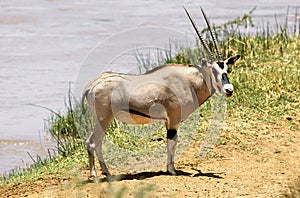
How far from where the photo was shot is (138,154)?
945cm

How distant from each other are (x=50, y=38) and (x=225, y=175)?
347 inches

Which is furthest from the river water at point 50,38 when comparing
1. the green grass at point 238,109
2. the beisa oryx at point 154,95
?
the beisa oryx at point 154,95

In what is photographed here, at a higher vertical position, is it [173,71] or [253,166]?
[173,71]

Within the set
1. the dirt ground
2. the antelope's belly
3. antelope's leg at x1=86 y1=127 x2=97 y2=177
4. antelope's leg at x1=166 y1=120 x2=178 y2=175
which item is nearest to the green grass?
the dirt ground

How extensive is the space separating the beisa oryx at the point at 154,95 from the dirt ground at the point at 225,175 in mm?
374

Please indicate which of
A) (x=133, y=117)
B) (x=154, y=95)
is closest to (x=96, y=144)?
(x=133, y=117)

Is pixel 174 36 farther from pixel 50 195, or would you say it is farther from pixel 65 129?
pixel 50 195

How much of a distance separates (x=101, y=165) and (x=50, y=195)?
0.86m

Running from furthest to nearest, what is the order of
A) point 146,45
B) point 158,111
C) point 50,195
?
point 146,45 → point 158,111 → point 50,195

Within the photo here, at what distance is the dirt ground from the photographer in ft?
25.0

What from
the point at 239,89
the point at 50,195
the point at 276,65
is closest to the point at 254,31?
the point at 276,65

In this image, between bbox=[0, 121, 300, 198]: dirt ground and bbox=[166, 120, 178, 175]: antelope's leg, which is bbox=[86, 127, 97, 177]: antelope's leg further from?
bbox=[166, 120, 178, 175]: antelope's leg

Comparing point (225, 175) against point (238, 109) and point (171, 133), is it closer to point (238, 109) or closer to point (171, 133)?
point (171, 133)

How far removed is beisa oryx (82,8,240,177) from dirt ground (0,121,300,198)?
0.37 meters
